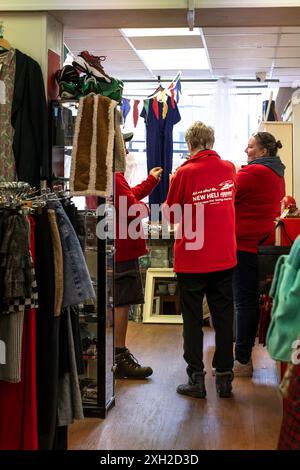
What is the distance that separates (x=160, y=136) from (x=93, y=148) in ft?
11.7

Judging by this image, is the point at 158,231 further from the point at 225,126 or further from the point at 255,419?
the point at 255,419

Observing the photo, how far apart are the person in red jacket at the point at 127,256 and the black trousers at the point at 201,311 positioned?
43 centimetres

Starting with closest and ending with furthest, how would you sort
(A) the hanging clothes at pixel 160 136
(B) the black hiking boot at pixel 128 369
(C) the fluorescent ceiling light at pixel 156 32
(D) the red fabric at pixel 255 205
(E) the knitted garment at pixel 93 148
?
(E) the knitted garment at pixel 93 148 → (D) the red fabric at pixel 255 205 → (B) the black hiking boot at pixel 128 369 → (C) the fluorescent ceiling light at pixel 156 32 → (A) the hanging clothes at pixel 160 136

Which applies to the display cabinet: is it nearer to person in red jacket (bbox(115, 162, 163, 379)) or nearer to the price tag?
the price tag

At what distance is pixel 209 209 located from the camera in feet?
11.6

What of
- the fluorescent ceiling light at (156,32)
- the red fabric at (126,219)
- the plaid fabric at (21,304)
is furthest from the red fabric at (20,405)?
the fluorescent ceiling light at (156,32)

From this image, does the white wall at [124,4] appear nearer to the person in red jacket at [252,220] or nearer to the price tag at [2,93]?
the price tag at [2,93]

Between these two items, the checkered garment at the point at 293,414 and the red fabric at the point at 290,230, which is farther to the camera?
the red fabric at the point at 290,230

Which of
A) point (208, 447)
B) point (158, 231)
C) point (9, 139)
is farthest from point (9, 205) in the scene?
point (158, 231)

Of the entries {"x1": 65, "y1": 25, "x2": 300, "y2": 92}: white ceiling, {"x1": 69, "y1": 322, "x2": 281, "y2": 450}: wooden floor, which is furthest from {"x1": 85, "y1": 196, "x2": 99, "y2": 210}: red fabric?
{"x1": 65, "y1": 25, "x2": 300, "y2": 92}: white ceiling

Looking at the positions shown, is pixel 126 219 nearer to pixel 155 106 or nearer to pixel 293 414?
pixel 293 414

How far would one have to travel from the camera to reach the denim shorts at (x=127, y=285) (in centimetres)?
398

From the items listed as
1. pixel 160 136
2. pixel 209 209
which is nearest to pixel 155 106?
pixel 160 136

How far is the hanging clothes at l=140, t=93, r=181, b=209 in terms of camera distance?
649 cm
